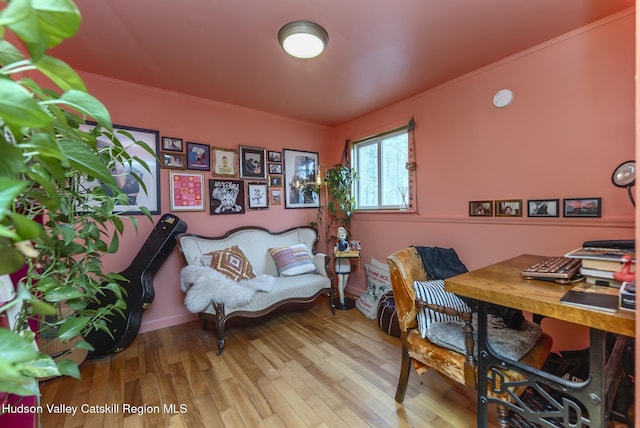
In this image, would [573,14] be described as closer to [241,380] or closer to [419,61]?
[419,61]

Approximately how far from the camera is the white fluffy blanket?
83.8 inches

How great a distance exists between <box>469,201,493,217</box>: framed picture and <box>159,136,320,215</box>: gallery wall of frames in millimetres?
1911

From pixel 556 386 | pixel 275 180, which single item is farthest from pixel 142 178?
pixel 556 386

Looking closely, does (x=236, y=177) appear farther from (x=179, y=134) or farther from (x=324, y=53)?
(x=324, y=53)

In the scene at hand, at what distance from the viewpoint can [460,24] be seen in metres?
1.64

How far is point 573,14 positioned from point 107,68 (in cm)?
340

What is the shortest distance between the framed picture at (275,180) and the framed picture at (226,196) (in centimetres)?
37

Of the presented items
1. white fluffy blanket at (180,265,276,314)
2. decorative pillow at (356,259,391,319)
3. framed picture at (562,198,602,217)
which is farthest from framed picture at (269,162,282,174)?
framed picture at (562,198,602,217)

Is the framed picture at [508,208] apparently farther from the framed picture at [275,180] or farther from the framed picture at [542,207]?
the framed picture at [275,180]

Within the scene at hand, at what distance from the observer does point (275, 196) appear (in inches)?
129

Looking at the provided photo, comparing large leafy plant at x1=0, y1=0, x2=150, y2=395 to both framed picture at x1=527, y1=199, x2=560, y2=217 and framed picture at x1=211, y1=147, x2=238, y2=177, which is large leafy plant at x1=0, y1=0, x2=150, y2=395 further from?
framed picture at x1=527, y1=199, x2=560, y2=217

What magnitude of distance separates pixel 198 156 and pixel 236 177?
1.48 feet

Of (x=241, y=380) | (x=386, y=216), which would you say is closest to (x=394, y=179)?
(x=386, y=216)

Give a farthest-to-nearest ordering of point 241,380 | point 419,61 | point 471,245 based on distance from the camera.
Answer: point 471,245 < point 419,61 < point 241,380
